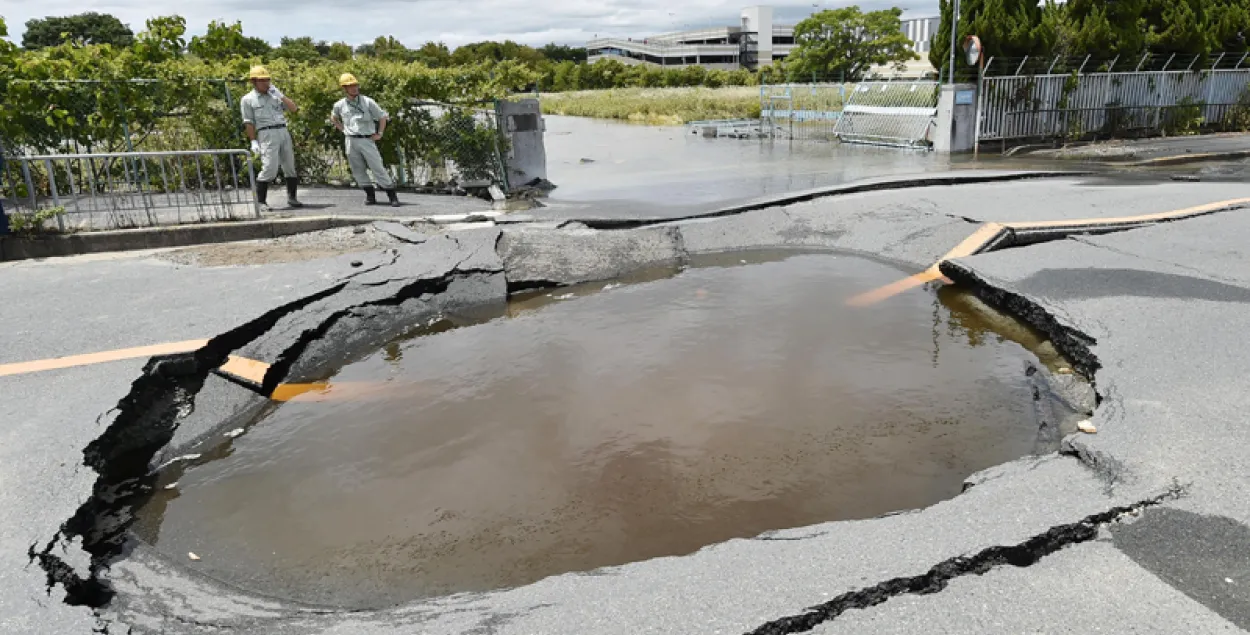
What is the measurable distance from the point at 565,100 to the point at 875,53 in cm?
2311

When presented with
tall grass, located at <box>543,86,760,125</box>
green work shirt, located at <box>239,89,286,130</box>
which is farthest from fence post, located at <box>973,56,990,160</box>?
tall grass, located at <box>543,86,760,125</box>

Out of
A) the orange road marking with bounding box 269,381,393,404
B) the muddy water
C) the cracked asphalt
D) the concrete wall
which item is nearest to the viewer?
the cracked asphalt

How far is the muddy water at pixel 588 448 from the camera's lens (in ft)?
12.2

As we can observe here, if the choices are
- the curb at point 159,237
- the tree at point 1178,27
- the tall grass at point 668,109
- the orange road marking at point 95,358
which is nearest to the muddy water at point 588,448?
the orange road marking at point 95,358

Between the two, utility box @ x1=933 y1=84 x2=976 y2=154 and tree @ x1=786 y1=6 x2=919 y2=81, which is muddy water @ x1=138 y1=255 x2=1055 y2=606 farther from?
tree @ x1=786 y1=6 x2=919 y2=81

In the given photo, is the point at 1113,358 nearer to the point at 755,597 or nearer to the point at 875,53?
the point at 755,597

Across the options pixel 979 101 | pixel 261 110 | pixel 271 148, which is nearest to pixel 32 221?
pixel 271 148

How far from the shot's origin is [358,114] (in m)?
11.0

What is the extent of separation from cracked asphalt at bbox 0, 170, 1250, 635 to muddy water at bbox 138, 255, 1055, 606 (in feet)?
1.28

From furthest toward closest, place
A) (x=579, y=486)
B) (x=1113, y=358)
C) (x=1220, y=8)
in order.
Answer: (x=1220, y=8), (x=1113, y=358), (x=579, y=486)

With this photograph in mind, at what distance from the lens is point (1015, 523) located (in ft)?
10.3

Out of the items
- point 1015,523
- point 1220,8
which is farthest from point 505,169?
point 1220,8

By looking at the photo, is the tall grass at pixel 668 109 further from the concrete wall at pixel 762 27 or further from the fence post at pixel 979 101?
the concrete wall at pixel 762 27

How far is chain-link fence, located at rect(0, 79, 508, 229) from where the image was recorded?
10.4 m
